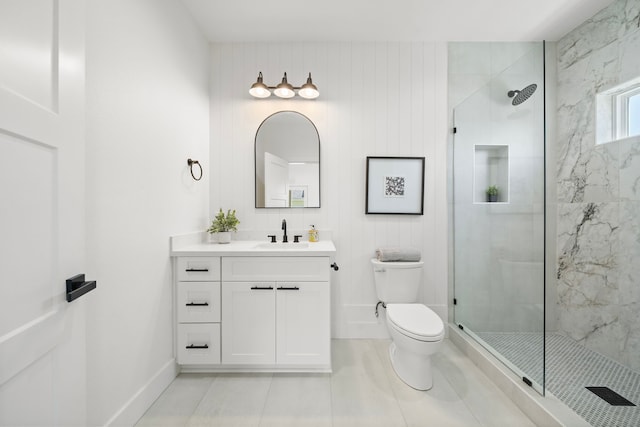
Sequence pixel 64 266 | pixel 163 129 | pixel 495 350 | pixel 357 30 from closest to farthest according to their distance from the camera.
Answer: pixel 64 266, pixel 163 129, pixel 495 350, pixel 357 30

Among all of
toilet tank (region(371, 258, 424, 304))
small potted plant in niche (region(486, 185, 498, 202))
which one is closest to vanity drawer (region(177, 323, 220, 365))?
toilet tank (region(371, 258, 424, 304))

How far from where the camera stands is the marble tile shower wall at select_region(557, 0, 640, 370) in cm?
187

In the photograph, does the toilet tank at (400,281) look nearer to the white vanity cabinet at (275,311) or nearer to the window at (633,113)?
the white vanity cabinet at (275,311)

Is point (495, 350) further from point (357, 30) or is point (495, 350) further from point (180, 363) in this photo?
point (357, 30)

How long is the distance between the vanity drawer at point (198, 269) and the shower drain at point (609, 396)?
2.42 metres

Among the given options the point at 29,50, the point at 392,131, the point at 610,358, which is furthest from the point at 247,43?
the point at 610,358

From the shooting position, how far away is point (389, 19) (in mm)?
2139

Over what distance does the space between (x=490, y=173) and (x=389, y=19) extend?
1410 millimetres

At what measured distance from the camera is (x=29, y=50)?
2.54 feet

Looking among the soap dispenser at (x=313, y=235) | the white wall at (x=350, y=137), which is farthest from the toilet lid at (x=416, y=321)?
the soap dispenser at (x=313, y=235)

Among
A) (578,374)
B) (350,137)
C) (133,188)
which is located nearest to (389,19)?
(350,137)

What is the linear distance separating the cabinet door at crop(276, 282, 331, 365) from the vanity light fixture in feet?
5.12

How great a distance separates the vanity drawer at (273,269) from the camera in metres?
1.86

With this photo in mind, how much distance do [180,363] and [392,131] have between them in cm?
241
